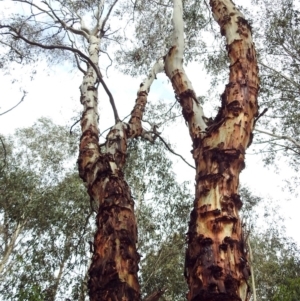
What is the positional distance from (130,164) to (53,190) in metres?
2.52

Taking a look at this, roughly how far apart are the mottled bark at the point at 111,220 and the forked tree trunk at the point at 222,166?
1.08ft

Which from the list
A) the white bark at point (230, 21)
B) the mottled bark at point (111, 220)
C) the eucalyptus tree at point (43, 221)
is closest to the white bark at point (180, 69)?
the white bark at point (230, 21)

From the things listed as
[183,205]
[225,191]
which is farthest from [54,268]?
[225,191]

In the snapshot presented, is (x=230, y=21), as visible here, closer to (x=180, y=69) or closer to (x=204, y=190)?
(x=180, y=69)

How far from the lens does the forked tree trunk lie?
130cm

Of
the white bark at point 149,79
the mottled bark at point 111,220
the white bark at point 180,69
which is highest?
the white bark at point 149,79

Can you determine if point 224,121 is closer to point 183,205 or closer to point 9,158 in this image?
point 183,205

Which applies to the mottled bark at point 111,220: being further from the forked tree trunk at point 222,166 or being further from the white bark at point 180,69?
the white bark at point 180,69

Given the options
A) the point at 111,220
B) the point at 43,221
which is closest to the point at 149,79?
the point at 111,220

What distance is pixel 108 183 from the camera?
6.61 feet

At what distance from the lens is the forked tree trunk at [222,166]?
4.25ft

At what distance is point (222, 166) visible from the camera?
1.56 meters

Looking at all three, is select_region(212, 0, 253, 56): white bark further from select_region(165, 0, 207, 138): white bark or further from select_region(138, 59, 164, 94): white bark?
select_region(138, 59, 164, 94): white bark

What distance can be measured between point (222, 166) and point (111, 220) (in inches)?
21.8
